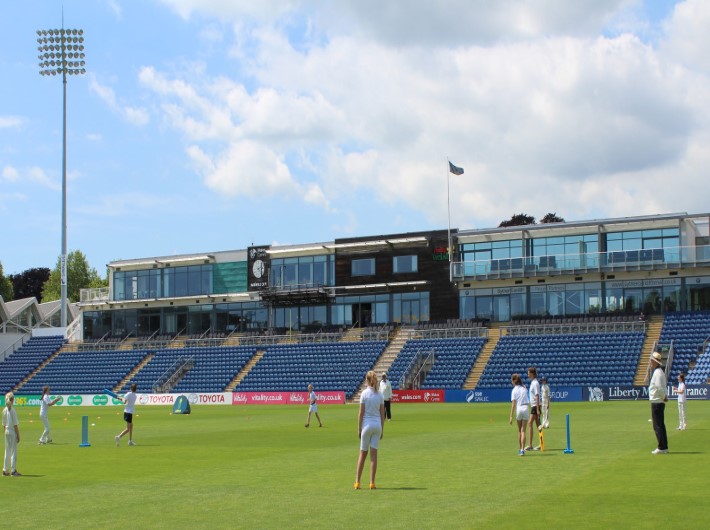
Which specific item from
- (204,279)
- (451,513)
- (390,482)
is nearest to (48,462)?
(390,482)

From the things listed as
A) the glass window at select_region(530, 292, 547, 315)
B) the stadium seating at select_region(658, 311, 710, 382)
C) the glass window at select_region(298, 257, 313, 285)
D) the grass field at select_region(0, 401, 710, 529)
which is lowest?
the grass field at select_region(0, 401, 710, 529)

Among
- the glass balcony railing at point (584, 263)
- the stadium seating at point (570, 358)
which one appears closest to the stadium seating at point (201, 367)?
the glass balcony railing at point (584, 263)

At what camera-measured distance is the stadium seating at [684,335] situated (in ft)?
188

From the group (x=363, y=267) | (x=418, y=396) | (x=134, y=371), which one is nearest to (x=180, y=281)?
(x=134, y=371)

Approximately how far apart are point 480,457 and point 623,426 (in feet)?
36.4

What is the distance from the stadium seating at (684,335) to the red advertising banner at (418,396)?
1398 centimetres

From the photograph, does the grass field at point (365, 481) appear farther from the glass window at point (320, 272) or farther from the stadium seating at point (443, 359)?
the glass window at point (320, 272)

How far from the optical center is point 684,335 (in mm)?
60562

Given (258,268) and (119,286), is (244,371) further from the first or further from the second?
(119,286)

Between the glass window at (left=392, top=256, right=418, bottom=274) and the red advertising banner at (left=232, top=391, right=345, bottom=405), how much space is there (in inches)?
632

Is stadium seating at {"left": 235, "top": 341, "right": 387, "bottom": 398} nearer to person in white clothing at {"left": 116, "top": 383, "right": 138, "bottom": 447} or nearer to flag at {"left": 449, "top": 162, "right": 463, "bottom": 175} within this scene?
flag at {"left": 449, "top": 162, "right": 463, "bottom": 175}

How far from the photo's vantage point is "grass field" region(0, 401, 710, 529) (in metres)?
13.8

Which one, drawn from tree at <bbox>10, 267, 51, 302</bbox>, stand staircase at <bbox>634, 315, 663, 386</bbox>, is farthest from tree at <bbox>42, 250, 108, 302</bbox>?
stand staircase at <bbox>634, 315, 663, 386</bbox>

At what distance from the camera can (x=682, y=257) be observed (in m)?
64.8
